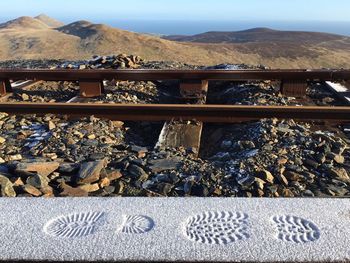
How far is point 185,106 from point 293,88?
7.32 feet

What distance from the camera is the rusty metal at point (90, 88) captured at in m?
6.47

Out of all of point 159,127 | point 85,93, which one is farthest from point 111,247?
point 85,93

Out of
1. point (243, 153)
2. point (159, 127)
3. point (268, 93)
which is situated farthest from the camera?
point (268, 93)

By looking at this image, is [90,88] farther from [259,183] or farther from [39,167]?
[259,183]

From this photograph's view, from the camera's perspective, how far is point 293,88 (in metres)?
6.43

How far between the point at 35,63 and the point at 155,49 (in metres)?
7.82

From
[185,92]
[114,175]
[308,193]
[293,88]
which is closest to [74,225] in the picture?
[114,175]

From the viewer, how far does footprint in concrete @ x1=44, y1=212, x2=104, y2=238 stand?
253 centimetres

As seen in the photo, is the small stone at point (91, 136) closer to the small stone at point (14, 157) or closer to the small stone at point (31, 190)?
the small stone at point (14, 157)

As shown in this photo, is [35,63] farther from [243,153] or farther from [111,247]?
[111,247]

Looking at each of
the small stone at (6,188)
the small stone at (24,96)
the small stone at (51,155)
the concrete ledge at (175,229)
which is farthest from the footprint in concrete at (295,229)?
the small stone at (24,96)

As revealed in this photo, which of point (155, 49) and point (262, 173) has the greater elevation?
point (262, 173)

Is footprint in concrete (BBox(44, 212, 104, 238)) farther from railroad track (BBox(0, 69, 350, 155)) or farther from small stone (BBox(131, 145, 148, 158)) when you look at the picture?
railroad track (BBox(0, 69, 350, 155))

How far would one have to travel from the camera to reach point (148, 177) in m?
3.59
